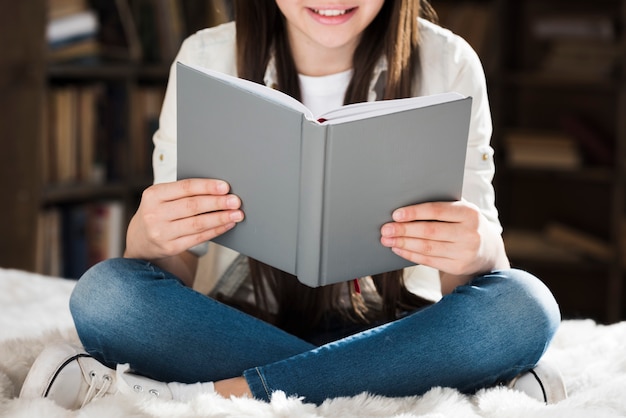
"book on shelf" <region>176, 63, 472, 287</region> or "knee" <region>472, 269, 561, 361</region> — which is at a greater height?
"book on shelf" <region>176, 63, 472, 287</region>

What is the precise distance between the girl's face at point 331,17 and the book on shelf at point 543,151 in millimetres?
1635

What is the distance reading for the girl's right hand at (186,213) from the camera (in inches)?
48.7

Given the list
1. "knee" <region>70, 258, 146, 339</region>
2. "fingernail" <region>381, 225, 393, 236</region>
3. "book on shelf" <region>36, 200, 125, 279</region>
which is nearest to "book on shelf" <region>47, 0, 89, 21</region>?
"book on shelf" <region>36, 200, 125, 279</region>

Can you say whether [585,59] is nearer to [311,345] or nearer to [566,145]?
[566,145]

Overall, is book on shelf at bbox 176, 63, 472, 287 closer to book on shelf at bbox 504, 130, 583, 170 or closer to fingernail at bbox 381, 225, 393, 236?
fingernail at bbox 381, 225, 393, 236

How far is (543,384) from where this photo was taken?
126 centimetres

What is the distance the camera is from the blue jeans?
1.22 m

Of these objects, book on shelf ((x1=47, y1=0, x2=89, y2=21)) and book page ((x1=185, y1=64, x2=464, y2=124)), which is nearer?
book page ((x1=185, y1=64, x2=464, y2=124))


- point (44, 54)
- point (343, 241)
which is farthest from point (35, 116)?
point (343, 241)

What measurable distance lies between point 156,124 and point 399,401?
179 cm

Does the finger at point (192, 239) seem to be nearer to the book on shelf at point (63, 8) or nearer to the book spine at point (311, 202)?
the book spine at point (311, 202)

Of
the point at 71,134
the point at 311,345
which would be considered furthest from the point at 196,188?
the point at 71,134

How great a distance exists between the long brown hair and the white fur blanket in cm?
28

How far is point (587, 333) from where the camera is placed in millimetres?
1547
